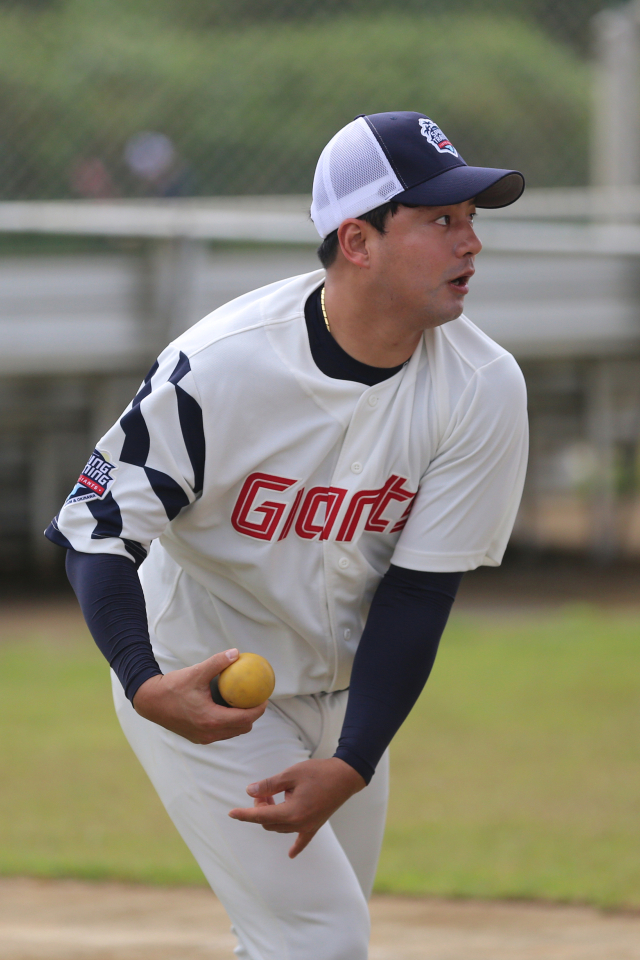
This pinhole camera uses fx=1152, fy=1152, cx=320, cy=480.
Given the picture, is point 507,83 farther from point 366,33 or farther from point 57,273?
point 57,273

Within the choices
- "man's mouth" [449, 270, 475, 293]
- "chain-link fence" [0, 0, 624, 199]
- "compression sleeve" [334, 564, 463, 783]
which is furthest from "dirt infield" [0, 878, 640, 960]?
"chain-link fence" [0, 0, 624, 199]

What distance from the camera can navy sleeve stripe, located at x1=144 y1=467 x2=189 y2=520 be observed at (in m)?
2.03

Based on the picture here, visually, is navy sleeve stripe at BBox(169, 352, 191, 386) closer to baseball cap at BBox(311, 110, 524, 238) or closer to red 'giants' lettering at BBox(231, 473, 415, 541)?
red 'giants' lettering at BBox(231, 473, 415, 541)

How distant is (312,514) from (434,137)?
28.9 inches

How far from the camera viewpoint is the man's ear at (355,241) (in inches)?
81.6

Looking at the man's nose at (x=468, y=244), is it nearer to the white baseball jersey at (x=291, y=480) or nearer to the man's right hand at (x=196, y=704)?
the white baseball jersey at (x=291, y=480)

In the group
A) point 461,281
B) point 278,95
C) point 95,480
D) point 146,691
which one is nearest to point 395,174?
point 461,281

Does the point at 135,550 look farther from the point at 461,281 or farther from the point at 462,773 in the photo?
the point at 462,773

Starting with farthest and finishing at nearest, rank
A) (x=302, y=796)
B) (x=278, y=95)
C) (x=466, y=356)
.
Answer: (x=278, y=95), (x=466, y=356), (x=302, y=796)

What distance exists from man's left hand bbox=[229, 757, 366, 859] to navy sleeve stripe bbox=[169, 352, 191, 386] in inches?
28.2

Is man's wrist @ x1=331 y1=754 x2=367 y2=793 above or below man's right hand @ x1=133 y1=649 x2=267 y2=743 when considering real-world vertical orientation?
below

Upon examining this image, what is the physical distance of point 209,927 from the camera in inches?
150

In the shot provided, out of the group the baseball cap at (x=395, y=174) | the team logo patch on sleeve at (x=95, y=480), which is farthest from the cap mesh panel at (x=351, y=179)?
the team logo patch on sleeve at (x=95, y=480)

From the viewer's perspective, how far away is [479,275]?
24.6ft
